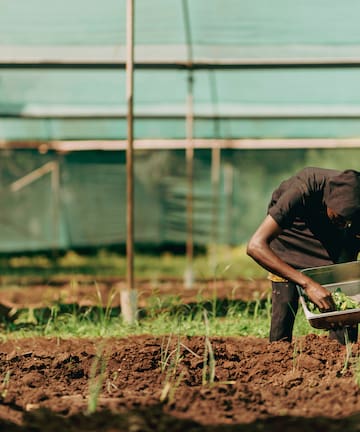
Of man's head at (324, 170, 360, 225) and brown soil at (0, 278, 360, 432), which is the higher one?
man's head at (324, 170, 360, 225)

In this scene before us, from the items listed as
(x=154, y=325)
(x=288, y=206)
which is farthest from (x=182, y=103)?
(x=288, y=206)

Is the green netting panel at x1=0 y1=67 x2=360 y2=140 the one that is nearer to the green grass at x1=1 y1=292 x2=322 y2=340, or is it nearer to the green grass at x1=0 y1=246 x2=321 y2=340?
the green grass at x1=0 y1=246 x2=321 y2=340

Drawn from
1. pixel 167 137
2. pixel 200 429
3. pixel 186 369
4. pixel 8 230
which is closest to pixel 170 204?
pixel 167 137

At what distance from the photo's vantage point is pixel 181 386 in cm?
289

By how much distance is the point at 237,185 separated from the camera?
10.2 meters

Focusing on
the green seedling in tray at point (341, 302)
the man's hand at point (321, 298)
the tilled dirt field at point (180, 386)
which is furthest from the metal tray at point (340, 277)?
the tilled dirt field at point (180, 386)

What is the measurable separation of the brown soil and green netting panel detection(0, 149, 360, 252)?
611cm

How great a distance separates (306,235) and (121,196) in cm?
687

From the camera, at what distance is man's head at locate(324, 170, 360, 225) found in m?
3.18

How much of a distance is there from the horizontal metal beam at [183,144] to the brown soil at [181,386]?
5488mm

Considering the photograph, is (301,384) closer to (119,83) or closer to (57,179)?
(119,83)

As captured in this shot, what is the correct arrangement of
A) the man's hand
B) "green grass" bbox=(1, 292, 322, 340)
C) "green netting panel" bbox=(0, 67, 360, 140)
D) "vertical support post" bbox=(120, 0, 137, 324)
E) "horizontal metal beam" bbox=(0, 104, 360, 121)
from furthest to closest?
"horizontal metal beam" bbox=(0, 104, 360, 121) → "green netting panel" bbox=(0, 67, 360, 140) → "vertical support post" bbox=(120, 0, 137, 324) → "green grass" bbox=(1, 292, 322, 340) → the man's hand

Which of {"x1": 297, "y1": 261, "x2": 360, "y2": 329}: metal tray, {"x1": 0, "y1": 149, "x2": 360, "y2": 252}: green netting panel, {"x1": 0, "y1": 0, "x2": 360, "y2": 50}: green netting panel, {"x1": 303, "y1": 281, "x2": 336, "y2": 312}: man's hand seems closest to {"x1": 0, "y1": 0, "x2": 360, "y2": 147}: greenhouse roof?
{"x1": 0, "y1": 0, "x2": 360, "y2": 50}: green netting panel

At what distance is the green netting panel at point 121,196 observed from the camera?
33.2ft
